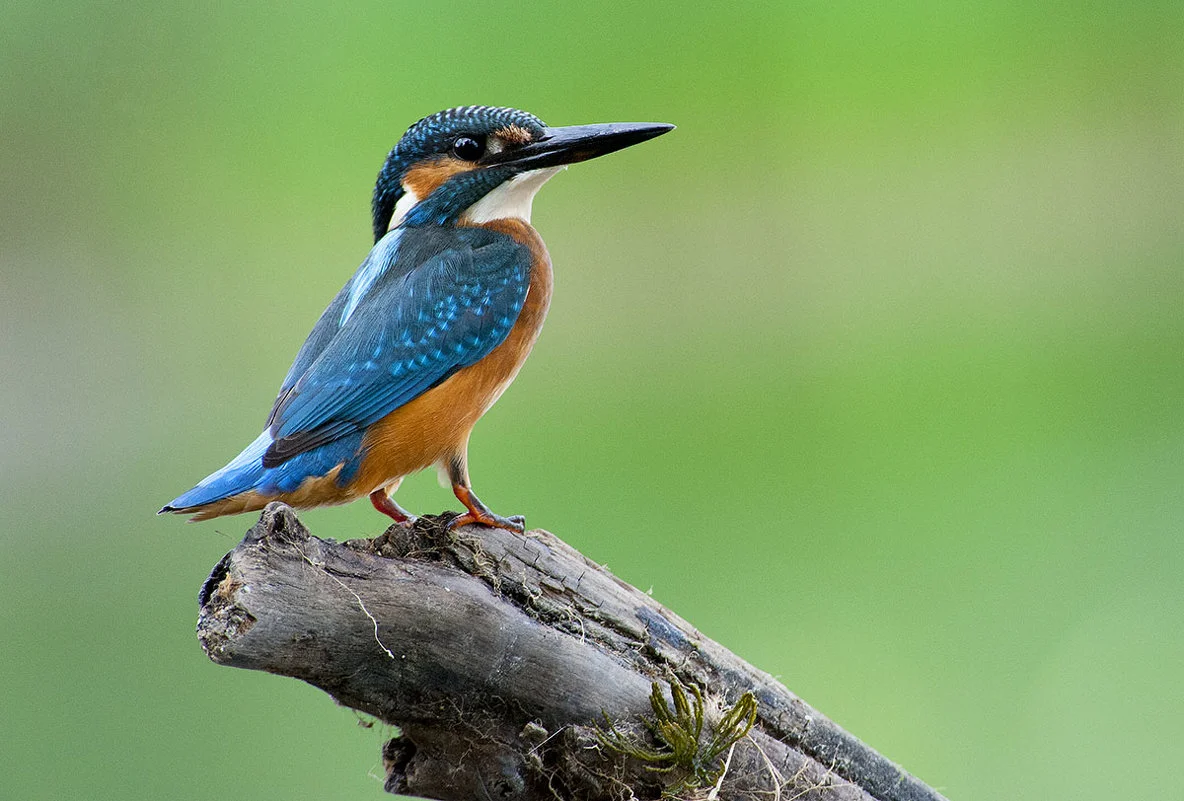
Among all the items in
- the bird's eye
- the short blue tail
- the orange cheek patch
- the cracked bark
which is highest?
the bird's eye

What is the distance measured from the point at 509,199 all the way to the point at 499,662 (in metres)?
0.83

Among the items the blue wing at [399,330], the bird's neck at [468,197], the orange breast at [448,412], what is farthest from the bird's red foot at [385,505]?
the bird's neck at [468,197]

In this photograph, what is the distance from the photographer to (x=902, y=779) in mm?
1605

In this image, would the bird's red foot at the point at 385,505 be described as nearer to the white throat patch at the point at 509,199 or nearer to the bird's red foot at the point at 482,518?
the bird's red foot at the point at 482,518

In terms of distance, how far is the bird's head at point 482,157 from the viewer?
1.81 m

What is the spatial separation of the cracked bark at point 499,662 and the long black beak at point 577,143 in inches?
23.7

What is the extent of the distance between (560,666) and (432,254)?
731mm

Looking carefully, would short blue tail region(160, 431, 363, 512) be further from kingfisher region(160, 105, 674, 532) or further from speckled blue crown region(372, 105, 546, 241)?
speckled blue crown region(372, 105, 546, 241)

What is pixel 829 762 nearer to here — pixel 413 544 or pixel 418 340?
pixel 413 544

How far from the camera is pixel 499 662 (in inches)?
54.0

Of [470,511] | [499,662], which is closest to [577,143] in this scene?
[470,511]

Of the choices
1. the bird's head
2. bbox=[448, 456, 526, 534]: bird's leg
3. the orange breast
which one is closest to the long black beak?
the bird's head

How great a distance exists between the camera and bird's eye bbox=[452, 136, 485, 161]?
1857mm

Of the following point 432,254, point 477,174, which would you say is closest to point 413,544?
point 432,254
